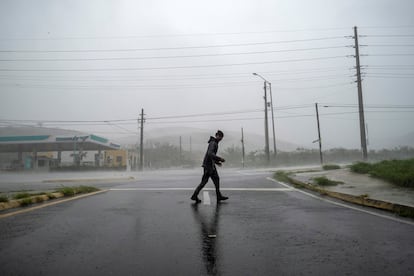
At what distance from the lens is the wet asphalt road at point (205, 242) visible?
259cm

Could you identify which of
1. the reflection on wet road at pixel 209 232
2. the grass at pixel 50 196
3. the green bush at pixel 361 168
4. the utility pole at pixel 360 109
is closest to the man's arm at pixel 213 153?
the reflection on wet road at pixel 209 232

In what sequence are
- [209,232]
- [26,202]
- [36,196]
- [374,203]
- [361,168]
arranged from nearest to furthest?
[209,232], [374,203], [26,202], [36,196], [361,168]

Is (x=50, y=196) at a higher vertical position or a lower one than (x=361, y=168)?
lower

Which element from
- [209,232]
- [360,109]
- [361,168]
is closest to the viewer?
[209,232]

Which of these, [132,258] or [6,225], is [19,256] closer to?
[132,258]

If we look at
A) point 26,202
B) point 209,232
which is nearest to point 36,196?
point 26,202

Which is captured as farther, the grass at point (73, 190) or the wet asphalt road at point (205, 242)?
the grass at point (73, 190)

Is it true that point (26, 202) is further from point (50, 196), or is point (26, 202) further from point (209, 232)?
point (209, 232)

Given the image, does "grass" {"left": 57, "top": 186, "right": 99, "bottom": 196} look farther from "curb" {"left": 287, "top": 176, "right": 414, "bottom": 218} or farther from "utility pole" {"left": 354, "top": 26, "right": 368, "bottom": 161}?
"utility pole" {"left": 354, "top": 26, "right": 368, "bottom": 161}

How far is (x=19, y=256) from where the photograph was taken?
2.89m

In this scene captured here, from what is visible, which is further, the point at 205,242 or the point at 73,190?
the point at 73,190

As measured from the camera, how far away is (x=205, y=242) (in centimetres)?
340

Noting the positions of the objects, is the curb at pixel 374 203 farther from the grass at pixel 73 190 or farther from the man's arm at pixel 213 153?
the grass at pixel 73 190

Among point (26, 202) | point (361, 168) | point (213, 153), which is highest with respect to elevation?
point (213, 153)
